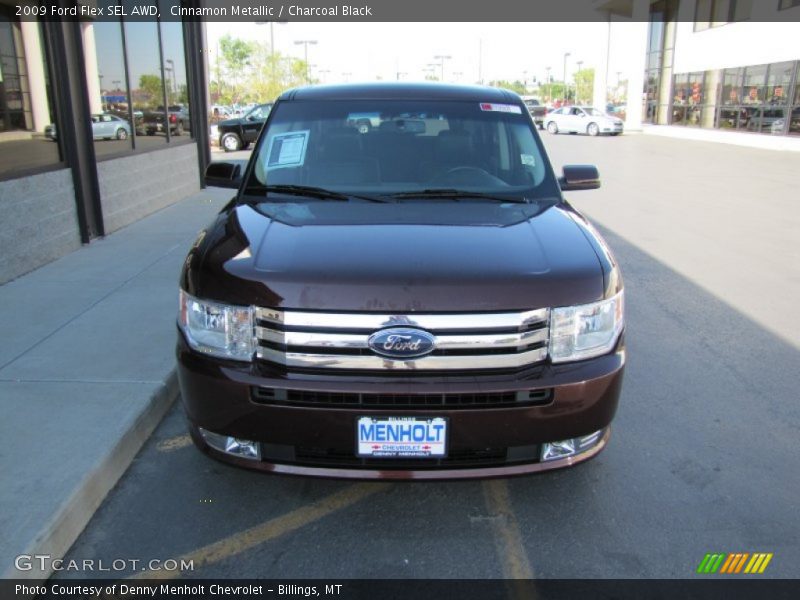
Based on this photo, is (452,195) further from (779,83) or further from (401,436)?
(779,83)

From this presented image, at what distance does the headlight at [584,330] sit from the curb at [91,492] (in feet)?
7.03

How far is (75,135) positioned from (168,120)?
4.61 metres

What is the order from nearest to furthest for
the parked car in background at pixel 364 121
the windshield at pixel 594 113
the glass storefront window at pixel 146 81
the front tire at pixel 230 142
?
the parked car in background at pixel 364 121
the glass storefront window at pixel 146 81
the front tire at pixel 230 142
the windshield at pixel 594 113

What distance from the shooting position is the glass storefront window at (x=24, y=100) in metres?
6.53

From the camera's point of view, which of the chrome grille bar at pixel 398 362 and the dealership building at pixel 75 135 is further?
the dealership building at pixel 75 135

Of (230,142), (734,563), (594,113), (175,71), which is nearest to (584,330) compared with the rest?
(734,563)

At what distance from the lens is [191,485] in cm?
335

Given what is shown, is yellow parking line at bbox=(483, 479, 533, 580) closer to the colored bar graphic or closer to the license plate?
the license plate

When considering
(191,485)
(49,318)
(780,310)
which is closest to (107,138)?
(49,318)

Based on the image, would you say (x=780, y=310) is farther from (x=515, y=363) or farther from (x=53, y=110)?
(x=53, y=110)

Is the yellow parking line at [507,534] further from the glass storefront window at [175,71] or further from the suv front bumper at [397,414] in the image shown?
the glass storefront window at [175,71]

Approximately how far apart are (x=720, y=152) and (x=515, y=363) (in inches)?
976

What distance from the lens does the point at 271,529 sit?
3010 millimetres

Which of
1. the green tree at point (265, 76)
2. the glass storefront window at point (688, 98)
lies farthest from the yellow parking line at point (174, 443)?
Answer: the green tree at point (265, 76)
